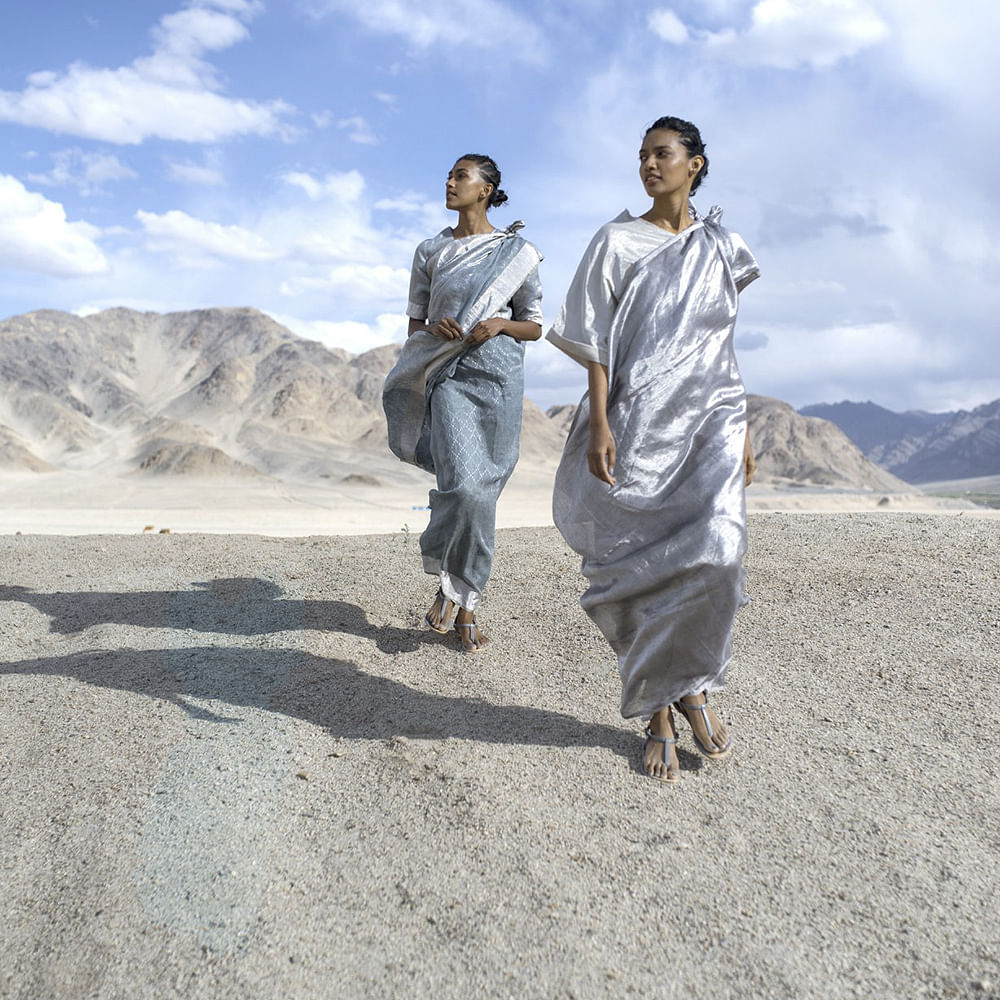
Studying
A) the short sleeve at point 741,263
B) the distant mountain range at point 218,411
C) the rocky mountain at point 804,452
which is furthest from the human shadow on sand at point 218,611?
the rocky mountain at point 804,452

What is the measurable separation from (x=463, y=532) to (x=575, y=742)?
1.26 m

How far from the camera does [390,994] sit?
2.04 meters

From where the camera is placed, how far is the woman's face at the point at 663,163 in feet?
10.2

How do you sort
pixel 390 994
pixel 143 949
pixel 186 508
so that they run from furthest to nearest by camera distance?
1. pixel 186 508
2. pixel 143 949
3. pixel 390 994

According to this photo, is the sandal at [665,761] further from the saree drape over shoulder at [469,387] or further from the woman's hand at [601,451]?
the saree drape over shoulder at [469,387]

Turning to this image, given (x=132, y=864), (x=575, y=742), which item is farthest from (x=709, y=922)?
(x=132, y=864)

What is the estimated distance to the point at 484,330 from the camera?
4.20 meters

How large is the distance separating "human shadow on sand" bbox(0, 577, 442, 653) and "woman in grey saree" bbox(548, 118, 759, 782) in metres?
1.56

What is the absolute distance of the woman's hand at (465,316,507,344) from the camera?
4.20m

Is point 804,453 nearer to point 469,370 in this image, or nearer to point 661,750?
point 469,370

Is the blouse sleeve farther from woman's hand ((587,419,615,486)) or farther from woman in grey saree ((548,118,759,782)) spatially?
woman's hand ((587,419,615,486))

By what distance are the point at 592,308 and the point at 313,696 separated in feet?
6.06

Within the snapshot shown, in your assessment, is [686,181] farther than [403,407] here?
No

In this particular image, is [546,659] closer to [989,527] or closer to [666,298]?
[666,298]
